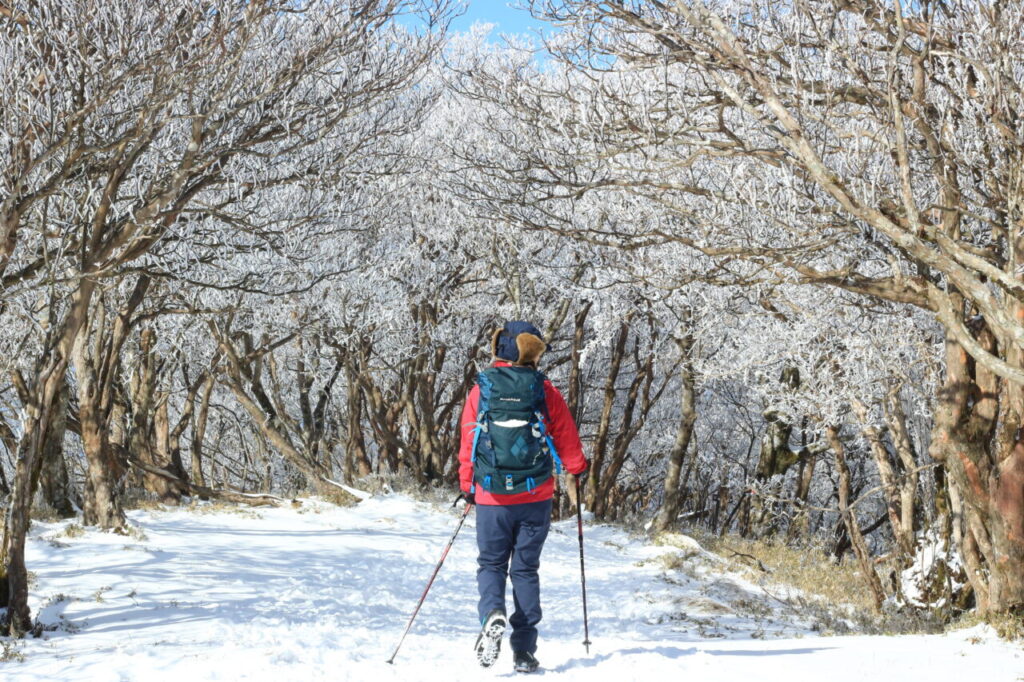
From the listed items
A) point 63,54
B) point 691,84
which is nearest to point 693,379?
point 691,84

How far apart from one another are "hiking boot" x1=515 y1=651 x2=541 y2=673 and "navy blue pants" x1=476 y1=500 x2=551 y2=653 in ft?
0.11

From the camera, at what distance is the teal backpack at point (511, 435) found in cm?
543

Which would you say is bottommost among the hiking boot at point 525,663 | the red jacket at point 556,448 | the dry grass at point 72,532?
the hiking boot at point 525,663

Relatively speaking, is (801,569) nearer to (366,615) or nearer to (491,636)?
(366,615)

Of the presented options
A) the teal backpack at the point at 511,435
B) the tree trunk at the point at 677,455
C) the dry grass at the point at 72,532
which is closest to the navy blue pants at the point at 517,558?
the teal backpack at the point at 511,435

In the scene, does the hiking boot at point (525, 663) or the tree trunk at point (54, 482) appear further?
the tree trunk at point (54, 482)

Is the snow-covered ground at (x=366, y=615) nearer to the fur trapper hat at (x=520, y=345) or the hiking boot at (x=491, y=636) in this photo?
the hiking boot at (x=491, y=636)

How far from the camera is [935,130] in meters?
6.92

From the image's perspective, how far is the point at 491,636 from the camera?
536cm

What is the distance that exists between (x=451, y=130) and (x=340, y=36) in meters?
12.1

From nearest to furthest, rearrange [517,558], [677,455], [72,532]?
[517,558]
[72,532]
[677,455]

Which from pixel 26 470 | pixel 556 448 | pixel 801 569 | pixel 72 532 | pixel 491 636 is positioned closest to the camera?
pixel 491 636

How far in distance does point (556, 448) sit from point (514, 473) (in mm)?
340

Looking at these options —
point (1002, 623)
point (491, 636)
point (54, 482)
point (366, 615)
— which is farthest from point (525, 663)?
point (54, 482)
